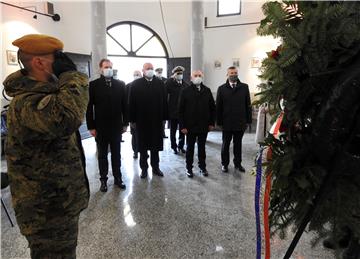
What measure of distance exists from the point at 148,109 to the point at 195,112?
62cm

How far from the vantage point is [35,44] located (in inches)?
50.5

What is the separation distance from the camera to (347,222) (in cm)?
85

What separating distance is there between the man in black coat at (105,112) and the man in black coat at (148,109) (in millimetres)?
290

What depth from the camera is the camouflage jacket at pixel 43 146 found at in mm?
1204

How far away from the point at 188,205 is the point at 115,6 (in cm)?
682

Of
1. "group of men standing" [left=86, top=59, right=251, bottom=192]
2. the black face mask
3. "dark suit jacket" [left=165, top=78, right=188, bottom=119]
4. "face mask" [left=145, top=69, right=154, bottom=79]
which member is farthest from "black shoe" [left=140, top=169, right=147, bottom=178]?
the black face mask

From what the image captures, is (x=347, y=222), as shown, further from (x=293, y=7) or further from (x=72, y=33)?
(x=72, y=33)

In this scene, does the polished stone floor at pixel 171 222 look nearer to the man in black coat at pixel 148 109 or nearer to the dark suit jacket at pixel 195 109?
the man in black coat at pixel 148 109

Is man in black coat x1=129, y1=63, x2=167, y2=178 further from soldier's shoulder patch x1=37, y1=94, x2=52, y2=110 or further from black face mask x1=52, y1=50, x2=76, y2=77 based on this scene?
soldier's shoulder patch x1=37, y1=94, x2=52, y2=110

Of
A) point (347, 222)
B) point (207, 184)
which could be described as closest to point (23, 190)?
point (347, 222)

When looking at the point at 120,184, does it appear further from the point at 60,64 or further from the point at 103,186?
the point at 60,64

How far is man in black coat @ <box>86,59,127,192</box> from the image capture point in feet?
10.7

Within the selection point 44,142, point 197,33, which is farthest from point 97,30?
point 44,142

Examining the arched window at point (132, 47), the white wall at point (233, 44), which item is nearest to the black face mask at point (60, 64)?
the white wall at point (233, 44)
